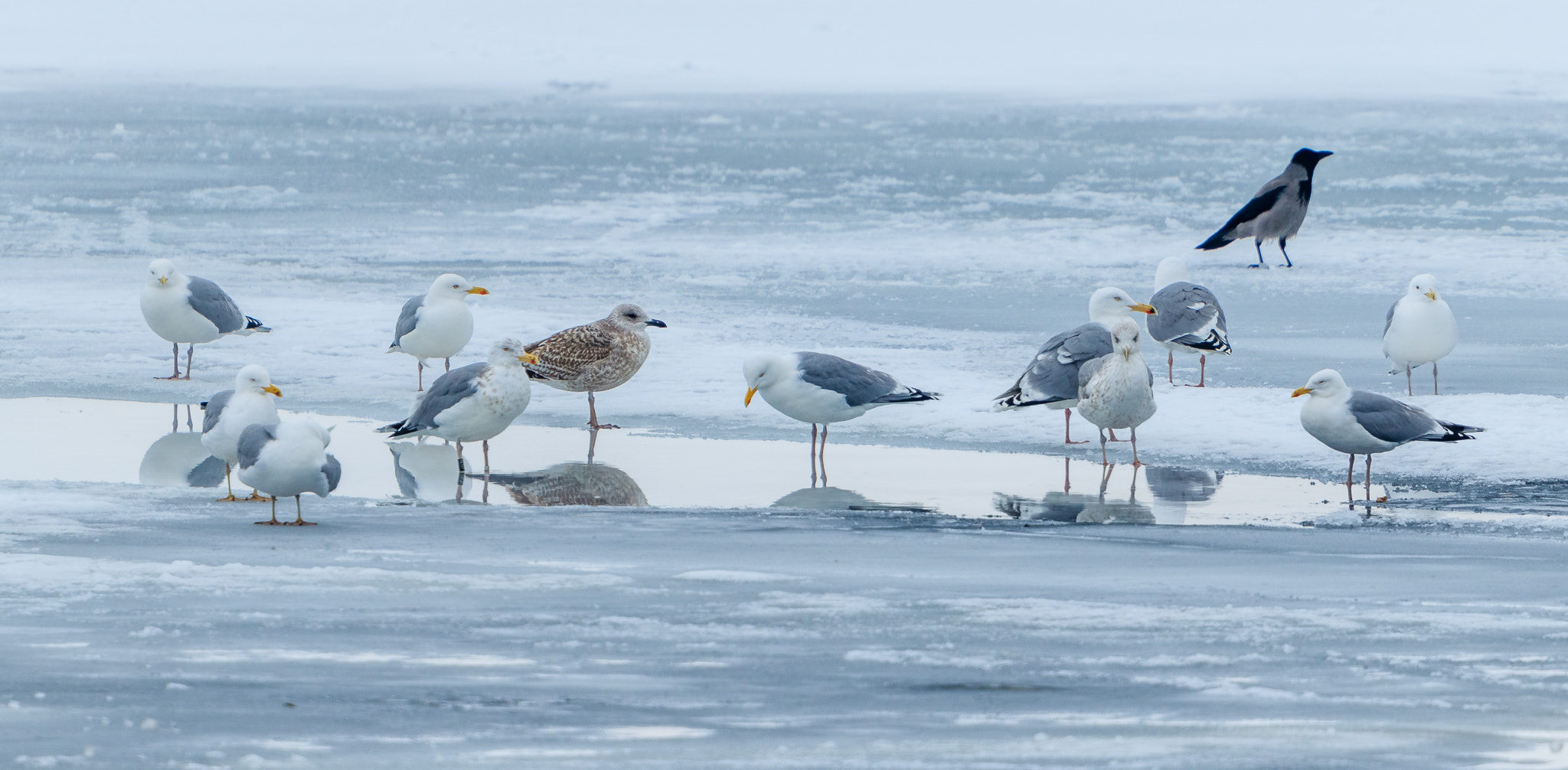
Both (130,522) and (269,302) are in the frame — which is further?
(269,302)

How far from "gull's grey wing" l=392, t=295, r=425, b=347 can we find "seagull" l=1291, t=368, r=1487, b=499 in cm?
490

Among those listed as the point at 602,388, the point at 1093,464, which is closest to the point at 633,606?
the point at 1093,464

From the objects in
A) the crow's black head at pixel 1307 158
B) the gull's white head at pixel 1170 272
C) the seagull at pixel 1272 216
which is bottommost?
the gull's white head at pixel 1170 272

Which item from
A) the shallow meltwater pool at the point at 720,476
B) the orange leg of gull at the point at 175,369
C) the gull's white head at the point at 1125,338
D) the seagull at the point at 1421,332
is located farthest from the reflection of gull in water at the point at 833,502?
the orange leg of gull at the point at 175,369

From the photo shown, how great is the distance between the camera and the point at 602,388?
8.84 meters

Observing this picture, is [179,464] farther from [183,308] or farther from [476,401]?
[183,308]

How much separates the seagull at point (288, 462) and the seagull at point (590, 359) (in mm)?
2574

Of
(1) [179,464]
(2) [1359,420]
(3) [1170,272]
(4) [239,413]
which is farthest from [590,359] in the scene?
(3) [1170,272]

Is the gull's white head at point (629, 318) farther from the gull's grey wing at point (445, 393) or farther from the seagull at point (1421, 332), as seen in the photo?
the seagull at point (1421, 332)

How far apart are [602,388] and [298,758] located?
16.7ft

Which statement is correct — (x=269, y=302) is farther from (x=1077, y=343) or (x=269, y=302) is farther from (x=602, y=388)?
(x=1077, y=343)

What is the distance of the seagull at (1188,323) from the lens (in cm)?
952

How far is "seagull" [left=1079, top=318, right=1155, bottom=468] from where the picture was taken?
752cm

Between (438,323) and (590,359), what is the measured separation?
1156mm
